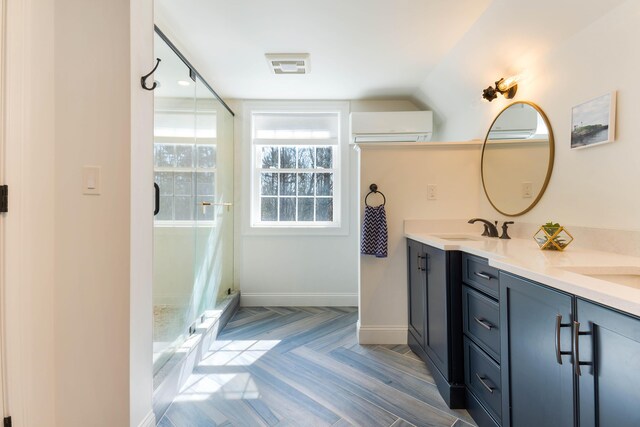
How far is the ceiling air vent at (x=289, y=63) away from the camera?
2.43m

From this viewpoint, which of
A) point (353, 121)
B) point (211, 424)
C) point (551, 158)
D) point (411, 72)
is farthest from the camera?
point (353, 121)

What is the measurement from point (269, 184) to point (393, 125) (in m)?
1.51

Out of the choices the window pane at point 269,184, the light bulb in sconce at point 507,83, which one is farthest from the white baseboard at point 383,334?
the light bulb in sconce at point 507,83

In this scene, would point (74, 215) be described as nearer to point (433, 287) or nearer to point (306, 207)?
point (433, 287)

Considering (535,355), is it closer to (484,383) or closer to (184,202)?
(484,383)

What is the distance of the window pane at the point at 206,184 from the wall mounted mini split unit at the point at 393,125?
1.54 meters

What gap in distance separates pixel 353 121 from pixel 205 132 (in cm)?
154

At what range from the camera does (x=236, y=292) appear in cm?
331

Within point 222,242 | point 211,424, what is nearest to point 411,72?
point 222,242

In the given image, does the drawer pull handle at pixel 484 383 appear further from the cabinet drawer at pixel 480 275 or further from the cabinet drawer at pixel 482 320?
the cabinet drawer at pixel 480 275

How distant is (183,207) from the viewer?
Answer: 2.07 metres

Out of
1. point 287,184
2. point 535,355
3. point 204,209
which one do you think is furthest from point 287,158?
point 535,355

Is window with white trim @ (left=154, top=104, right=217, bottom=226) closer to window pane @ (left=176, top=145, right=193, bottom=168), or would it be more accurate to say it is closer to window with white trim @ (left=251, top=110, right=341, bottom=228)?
window pane @ (left=176, top=145, right=193, bottom=168)

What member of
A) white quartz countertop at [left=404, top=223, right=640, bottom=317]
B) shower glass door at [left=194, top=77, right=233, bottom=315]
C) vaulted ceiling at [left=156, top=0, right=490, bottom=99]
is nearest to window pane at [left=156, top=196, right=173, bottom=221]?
shower glass door at [left=194, top=77, right=233, bottom=315]
